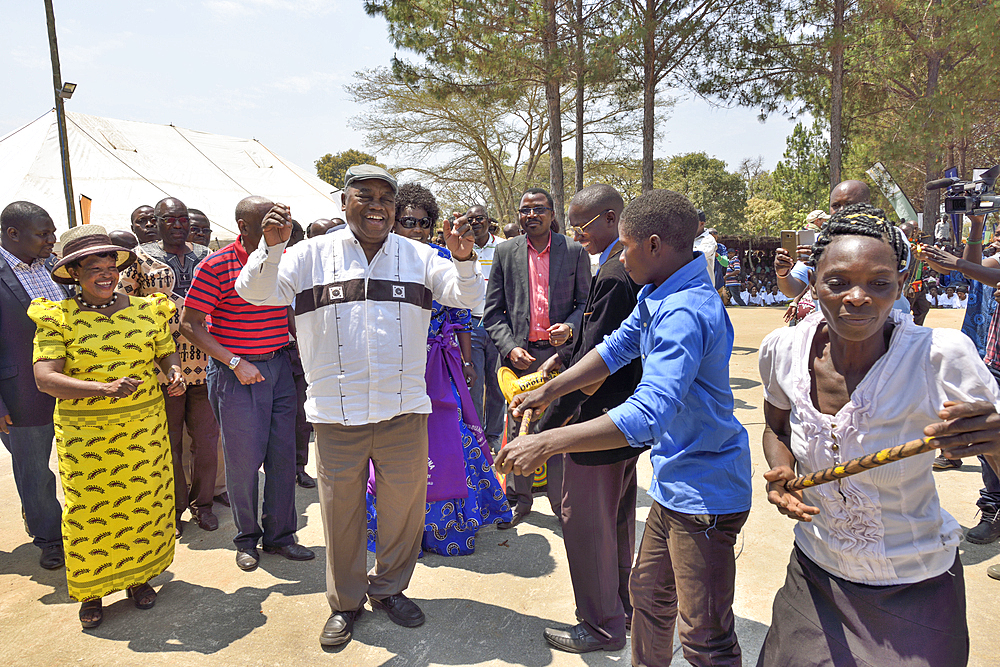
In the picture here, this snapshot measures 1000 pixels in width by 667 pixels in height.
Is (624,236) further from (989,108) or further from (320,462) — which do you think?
(989,108)

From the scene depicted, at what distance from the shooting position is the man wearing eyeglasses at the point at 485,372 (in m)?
5.36

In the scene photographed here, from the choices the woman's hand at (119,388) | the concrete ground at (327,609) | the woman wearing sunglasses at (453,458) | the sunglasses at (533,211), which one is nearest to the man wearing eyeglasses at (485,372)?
the woman wearing sunglasses at (453,458)

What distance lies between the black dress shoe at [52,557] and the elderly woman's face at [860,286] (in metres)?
4.21

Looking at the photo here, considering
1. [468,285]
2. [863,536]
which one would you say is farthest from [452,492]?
[863,536]

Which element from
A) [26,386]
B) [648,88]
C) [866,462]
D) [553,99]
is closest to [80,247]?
[26,386]

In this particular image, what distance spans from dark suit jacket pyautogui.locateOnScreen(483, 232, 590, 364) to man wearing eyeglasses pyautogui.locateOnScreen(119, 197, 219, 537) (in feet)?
6.60

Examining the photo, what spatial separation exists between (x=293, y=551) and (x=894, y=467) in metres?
3.21

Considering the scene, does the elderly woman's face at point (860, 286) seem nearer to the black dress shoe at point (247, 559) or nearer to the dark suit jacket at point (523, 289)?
the dark suit jacket at point (523, 289)

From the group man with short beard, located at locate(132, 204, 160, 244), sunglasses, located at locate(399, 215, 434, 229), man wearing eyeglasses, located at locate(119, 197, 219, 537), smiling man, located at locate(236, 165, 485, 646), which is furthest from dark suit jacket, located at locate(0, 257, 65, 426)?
sunglasses, located at locate(399, 215, 434, 229)

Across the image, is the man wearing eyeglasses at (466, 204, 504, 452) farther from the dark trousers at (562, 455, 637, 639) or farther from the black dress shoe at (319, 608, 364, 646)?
the dark trousers at (562, 455, 637, 639)

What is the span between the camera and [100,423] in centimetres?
308

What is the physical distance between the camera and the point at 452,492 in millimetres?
3818

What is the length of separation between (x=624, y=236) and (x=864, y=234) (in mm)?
802

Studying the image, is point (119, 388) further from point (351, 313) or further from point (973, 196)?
point (973, 196)
